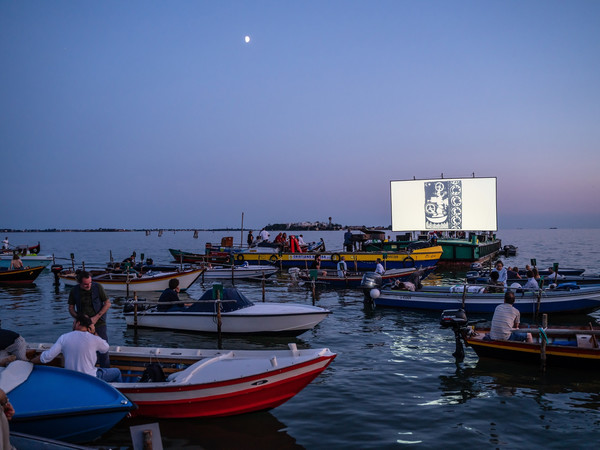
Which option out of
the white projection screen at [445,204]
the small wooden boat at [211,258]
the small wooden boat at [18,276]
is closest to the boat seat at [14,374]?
the small wooden boat at [18,276]

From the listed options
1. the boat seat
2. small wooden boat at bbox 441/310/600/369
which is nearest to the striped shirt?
small wooden boat at bbox 441/310/600/369

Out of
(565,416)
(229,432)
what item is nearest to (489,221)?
(565,416)

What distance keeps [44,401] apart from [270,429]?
389 centimetres

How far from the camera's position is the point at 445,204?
5288cm

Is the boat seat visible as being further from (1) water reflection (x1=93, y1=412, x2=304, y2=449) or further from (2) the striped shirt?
(2) the striped shirt

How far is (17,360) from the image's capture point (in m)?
7.68

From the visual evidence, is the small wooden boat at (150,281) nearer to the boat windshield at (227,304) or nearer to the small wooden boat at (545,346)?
the boat windshield at (227,304)

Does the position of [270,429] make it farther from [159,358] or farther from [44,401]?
[44,401]

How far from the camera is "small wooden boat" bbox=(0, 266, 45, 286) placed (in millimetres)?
33094

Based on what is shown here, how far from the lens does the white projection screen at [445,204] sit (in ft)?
169

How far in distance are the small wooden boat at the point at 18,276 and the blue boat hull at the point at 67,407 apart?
29954mm

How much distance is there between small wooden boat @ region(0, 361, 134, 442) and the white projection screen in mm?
48146

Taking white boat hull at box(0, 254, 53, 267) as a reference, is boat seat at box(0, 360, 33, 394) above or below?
above

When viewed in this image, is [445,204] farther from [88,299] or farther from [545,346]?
[88,299]
